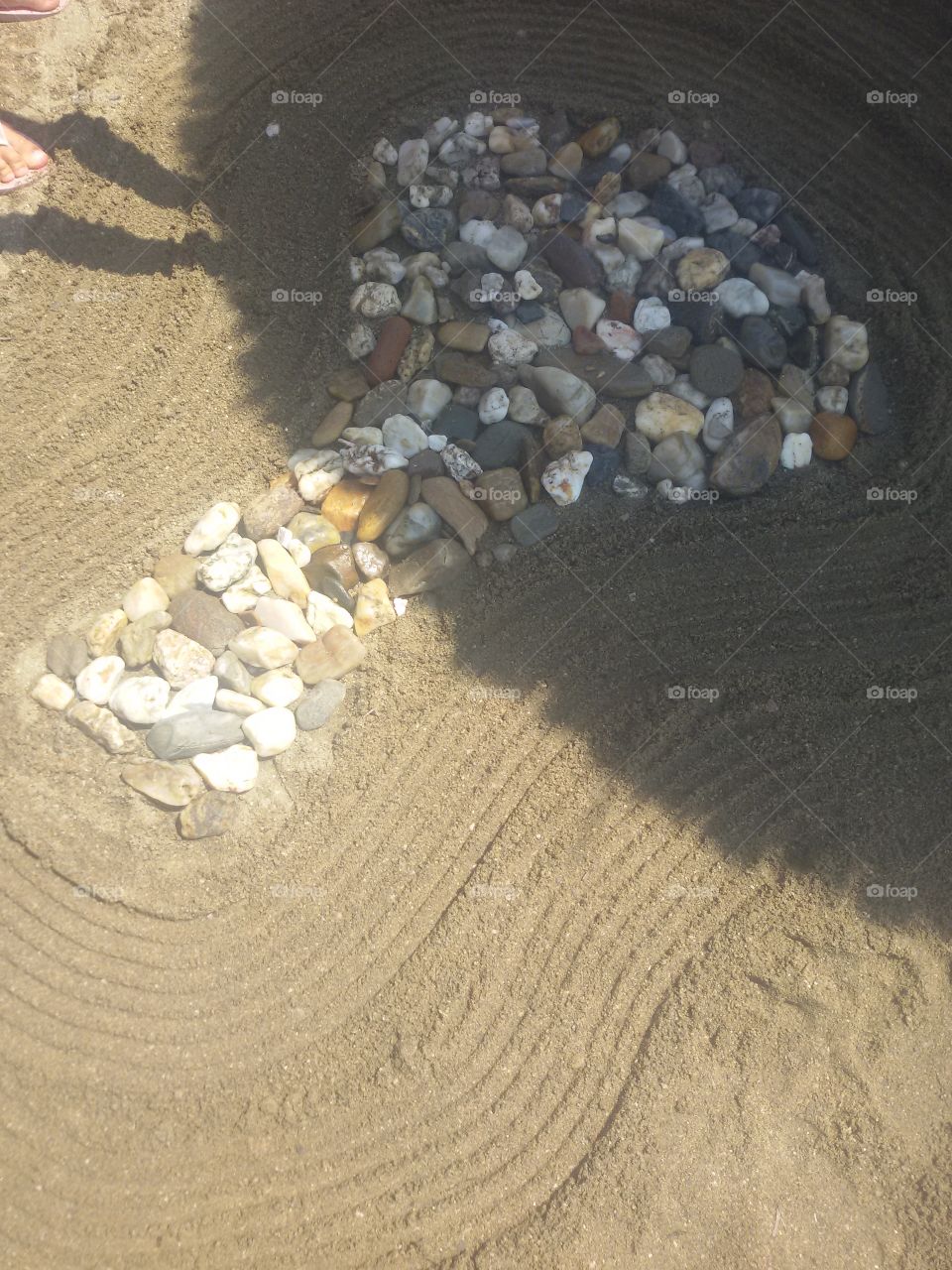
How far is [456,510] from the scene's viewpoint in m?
3.72

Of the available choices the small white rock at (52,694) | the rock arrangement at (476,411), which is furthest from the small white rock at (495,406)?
the small white rock at (52,694)

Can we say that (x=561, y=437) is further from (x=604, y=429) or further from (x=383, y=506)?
(x=383, y=506)

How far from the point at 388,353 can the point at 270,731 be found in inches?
73.2

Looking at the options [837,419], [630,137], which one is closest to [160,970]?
[837,419]

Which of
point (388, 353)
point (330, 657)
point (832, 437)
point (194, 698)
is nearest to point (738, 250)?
point (832, 437)

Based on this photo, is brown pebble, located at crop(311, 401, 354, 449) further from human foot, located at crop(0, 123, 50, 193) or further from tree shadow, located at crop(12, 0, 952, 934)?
human foot, located at crop(0, 123, 50, 193)

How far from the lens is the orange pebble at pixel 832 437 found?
3982 millimetres

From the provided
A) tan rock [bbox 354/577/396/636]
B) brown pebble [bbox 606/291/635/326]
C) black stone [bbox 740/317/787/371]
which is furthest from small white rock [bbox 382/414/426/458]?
black stone [bbox 740/317/787/371]

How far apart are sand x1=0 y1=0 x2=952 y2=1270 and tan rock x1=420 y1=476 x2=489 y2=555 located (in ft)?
0.68

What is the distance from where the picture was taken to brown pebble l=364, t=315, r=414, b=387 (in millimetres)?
4027

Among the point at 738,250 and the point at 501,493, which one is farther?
the point at 738,250

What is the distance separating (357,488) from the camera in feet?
12.5

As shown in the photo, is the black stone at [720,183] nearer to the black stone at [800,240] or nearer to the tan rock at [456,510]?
the black stone at [800,240]

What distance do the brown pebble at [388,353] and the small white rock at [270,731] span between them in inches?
65.2
